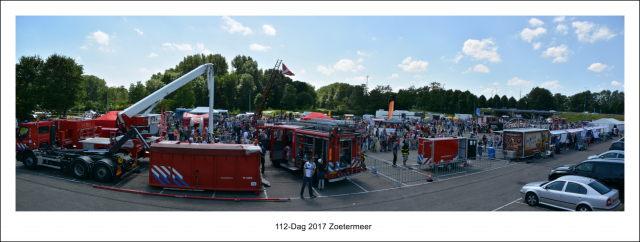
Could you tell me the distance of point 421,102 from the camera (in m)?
94.0

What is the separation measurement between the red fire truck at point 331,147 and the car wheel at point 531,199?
261 inches

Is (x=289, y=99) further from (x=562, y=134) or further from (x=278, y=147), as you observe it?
(x=278, y=147)

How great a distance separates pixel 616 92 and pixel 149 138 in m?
139

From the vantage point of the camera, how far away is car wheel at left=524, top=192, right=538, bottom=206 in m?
10.1

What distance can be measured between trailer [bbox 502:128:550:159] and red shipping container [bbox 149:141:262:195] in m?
19.0

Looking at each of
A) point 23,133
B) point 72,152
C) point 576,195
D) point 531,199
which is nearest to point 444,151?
point 531,199

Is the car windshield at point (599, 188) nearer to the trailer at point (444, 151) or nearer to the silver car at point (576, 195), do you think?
the silver car at point (576, 195)

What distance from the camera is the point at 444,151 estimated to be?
1609 cm

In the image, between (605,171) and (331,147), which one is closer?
(605,171)

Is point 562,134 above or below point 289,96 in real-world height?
below

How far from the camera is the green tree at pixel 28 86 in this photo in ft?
99.8

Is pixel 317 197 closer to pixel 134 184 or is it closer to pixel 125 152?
pixel 134 184

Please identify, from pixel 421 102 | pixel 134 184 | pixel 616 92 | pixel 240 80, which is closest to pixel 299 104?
pixel 240 80

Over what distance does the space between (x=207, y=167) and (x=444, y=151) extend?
43.2ft
